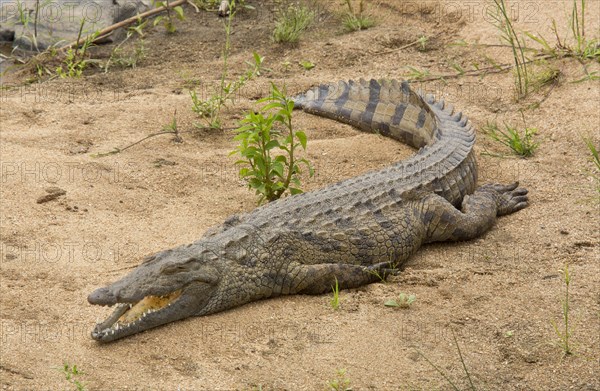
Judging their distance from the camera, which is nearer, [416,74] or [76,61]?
[416,74]

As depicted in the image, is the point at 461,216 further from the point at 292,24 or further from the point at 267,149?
the point at 292,24

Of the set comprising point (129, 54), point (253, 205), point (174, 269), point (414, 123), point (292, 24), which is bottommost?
point (253, 205)

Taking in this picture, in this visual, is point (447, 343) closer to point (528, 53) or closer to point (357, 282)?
point (357, 282)

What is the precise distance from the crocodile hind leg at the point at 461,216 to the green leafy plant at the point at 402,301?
962 millimetres

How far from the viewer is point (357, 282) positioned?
5.34 metres

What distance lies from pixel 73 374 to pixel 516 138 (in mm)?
4075

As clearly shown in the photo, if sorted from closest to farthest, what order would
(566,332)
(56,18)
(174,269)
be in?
(566,332) < (174,269) < (56,18)

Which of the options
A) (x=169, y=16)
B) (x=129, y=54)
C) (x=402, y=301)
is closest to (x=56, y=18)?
(x=129, y=54)

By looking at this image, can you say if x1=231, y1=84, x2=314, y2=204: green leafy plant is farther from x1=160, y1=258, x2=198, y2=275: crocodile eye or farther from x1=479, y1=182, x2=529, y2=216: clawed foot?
x1=479, y1=182, x2=529, y2=216: clawed foot

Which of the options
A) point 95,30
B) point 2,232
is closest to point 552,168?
point 2,232

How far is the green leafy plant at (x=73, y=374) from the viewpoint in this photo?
4.05 metres

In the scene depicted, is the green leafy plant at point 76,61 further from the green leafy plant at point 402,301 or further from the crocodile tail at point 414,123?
the green leafy plant at point 402,301

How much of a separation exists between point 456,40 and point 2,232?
17.7 feet

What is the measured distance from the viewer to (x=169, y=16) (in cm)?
998
